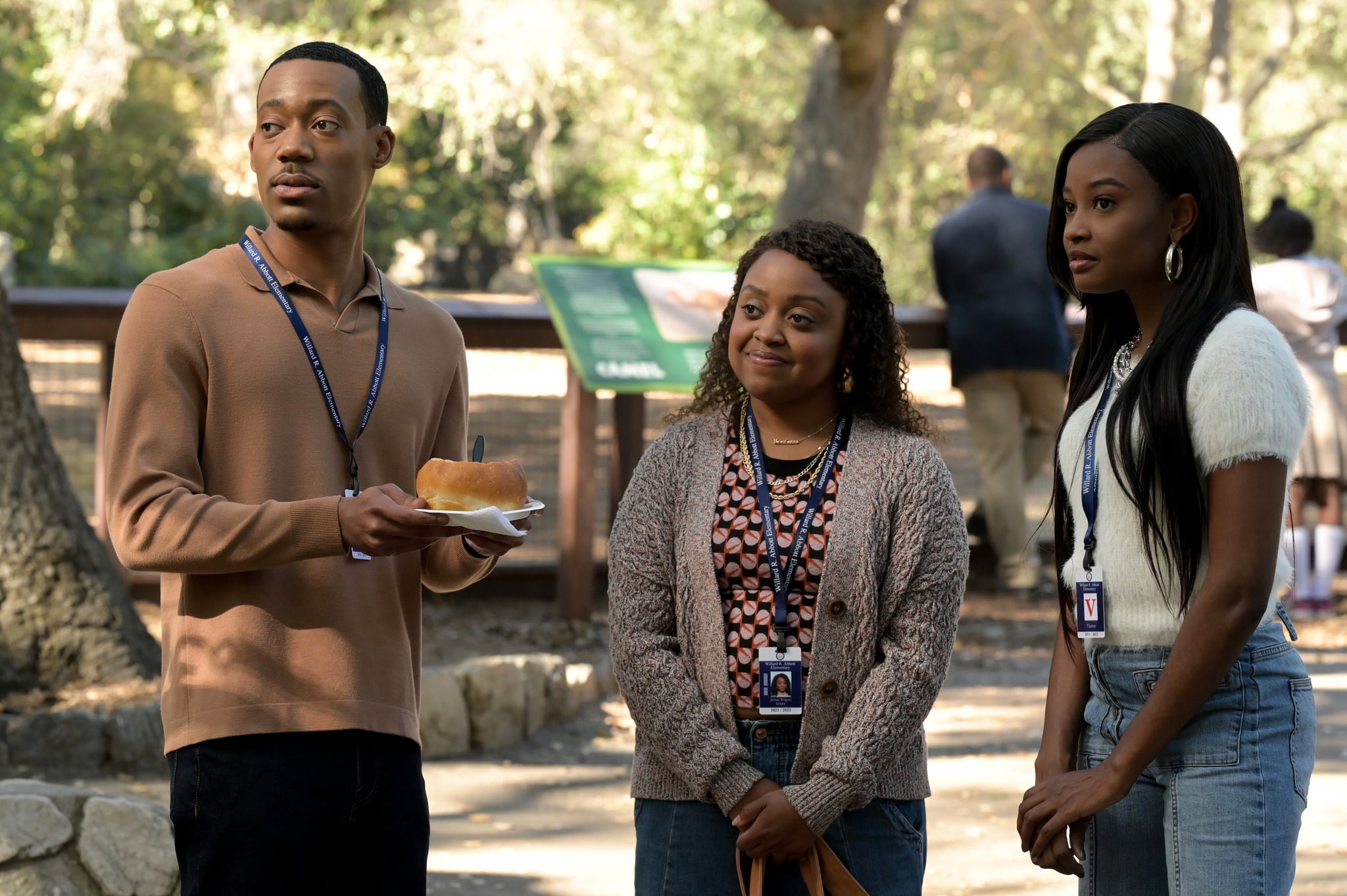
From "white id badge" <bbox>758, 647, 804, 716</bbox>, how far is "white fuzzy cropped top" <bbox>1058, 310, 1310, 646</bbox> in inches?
19.8

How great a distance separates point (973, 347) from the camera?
10.0 meters

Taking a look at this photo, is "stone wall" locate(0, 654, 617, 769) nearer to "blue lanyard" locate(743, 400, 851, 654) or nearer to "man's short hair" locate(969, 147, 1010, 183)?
"blue lanyard" locate(743, 400, 851, 654)

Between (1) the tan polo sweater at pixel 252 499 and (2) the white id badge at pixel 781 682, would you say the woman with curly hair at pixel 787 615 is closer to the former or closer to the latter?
(2) the white id badge at pixel 781 682

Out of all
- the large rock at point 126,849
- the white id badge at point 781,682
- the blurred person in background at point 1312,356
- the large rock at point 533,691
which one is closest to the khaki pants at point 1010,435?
the blurred person in background at point 1312,356

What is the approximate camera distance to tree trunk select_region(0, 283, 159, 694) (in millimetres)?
6750

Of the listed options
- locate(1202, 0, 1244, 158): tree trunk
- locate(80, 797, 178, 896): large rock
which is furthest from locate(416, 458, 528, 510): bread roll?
locate(1202, 0, 1244, 158): tree trunk

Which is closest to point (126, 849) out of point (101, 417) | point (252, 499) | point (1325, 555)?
point (252, 499)

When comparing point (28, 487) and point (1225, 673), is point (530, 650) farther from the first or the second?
point (1225, 673)

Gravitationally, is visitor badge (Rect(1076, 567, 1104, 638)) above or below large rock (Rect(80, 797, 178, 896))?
above

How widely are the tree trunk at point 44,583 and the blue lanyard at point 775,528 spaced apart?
4.51 m

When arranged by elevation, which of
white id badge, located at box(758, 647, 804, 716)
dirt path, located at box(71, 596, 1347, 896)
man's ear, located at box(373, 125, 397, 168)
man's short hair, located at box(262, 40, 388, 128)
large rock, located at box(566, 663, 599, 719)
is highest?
man's short hair, located at box(262, 40, 388, 128)

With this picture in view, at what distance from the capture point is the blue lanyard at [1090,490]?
2783mm

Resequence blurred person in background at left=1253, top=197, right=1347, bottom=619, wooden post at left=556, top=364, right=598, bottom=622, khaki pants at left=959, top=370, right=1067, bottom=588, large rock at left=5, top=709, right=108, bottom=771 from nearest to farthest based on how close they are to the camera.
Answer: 1. large rock at left=5, top=709, right=108, bottom=771
2. wooden post at left=556, top=364, right=598, bottom=622
3. blurred person in background at left=1253, top=197, right=1347, bottom=619
4. khaki pants at left=959, top=370, right=1067, bottom=588

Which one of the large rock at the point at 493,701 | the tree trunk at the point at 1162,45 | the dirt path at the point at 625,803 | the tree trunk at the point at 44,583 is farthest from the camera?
the tree trunk at the point at 1162,45
